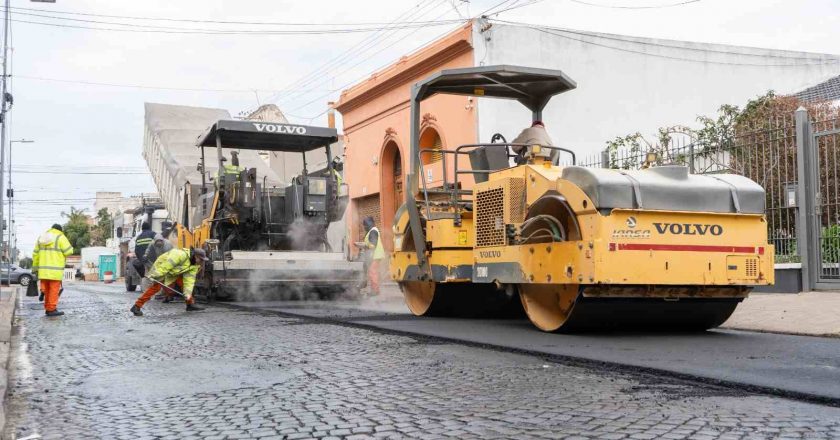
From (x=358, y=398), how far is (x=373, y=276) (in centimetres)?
896

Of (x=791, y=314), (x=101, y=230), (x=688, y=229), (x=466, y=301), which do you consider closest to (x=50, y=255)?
(x=466, y=301)

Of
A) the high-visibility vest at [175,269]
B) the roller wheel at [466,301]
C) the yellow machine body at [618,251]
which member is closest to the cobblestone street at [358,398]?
the yellow machine body at [618,251]

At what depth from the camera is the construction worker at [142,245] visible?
17.3 m

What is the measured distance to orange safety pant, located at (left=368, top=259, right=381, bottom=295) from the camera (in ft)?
43.2

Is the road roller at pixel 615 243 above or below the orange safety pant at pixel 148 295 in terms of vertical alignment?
above

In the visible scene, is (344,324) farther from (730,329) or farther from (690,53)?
(690,53)

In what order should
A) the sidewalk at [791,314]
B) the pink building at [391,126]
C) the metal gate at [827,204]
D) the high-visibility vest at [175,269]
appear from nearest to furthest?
the sidewalk at [791,314] < the metal gate at [827,204] < the high-visibility vest at [175,269] < the pink building at [391,126]

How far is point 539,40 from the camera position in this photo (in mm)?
18188

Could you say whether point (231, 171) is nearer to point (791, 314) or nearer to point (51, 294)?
point (51, 294)

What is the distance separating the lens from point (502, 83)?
9062 mm

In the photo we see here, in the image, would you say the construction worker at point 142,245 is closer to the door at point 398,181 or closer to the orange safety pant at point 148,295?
the orange safety pant at point 148,295

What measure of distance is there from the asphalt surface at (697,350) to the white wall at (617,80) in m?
9.46

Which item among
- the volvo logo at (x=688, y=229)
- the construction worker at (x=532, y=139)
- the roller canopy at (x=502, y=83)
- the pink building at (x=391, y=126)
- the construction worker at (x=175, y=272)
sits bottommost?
the construction worker at (x=175, y=272)

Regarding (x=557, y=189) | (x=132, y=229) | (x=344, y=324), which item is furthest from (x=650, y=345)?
(x=132, y=229)
